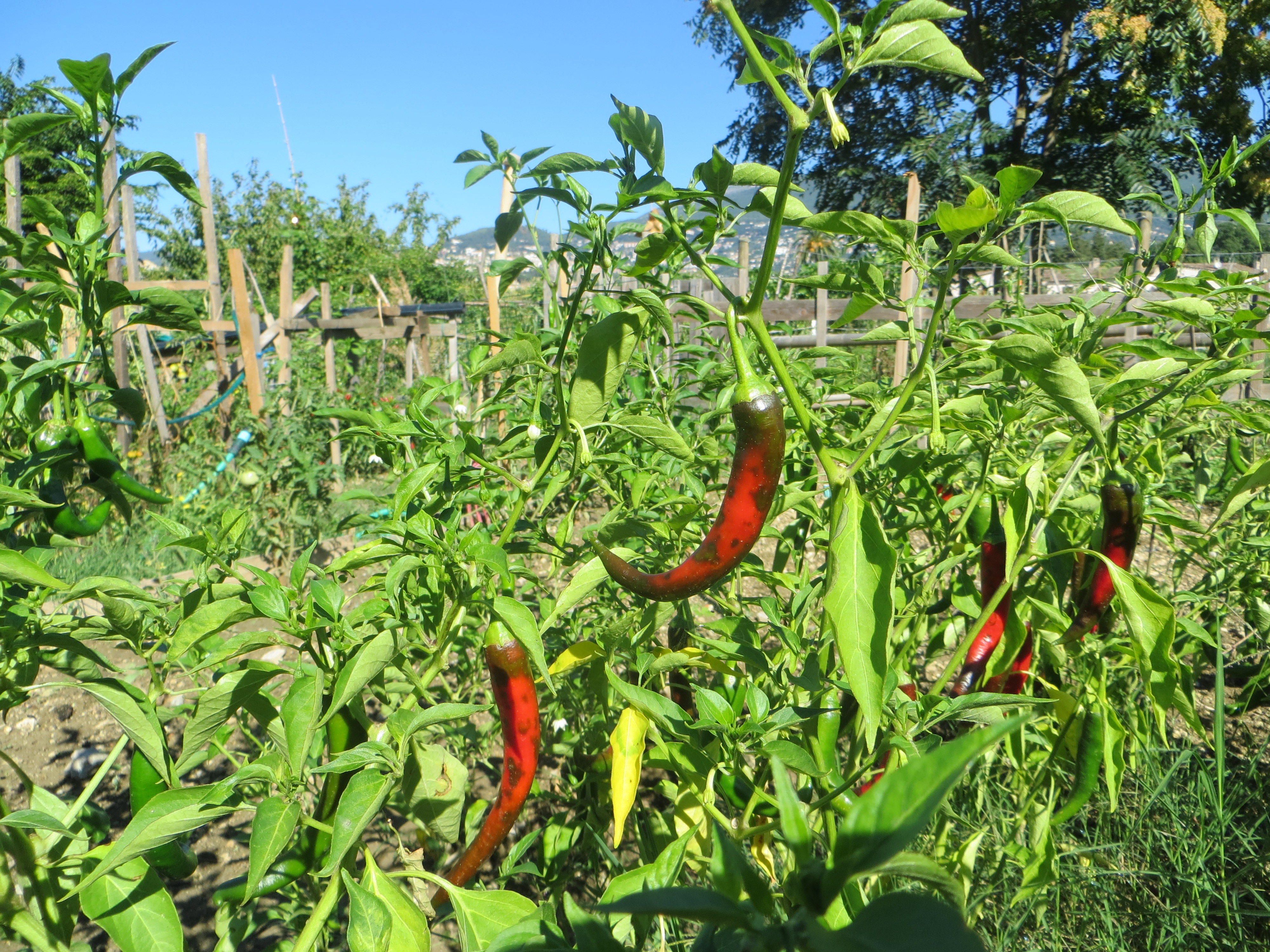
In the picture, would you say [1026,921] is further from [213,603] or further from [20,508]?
[20,508]

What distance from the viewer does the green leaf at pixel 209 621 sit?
32.5 inches

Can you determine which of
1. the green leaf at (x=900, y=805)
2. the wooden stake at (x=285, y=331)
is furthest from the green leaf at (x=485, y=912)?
the wooden stake at (x=285, y=331)

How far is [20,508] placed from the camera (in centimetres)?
96

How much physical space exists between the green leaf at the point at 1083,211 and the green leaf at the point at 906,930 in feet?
2.16

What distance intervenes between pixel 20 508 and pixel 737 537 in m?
0.80

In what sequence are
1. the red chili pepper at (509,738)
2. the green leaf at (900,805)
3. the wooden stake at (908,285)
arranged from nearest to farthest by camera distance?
the green leaf at (900,805) → the red chili pepper at (509,738) → the wooden stake at (908,285)

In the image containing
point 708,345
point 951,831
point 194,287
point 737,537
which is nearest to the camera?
point 737,537

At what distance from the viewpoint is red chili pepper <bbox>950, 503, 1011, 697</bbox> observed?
121 centimetres

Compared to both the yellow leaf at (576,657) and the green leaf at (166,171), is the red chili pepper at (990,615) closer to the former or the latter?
the yellow leaf at (576,657)

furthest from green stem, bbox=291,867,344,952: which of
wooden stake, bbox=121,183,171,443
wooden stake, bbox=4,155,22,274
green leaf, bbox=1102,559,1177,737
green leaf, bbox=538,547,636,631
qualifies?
wooden stake, bbox=121,183,171,443

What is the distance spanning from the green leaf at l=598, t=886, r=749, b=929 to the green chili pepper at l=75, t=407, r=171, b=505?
902mm

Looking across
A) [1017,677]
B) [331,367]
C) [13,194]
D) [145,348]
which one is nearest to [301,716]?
[1017,677]

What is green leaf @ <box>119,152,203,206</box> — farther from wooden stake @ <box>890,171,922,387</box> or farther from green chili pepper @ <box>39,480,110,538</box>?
wooden stake @ <box>890,171,922,387</box>

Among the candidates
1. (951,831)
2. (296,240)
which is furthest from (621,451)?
(296,240)
